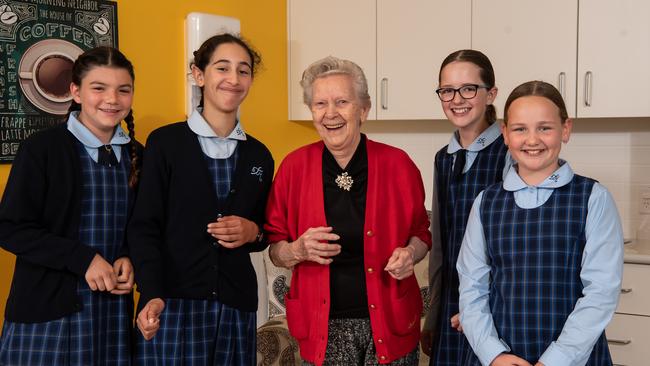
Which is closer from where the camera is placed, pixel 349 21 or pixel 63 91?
pixel 63 91

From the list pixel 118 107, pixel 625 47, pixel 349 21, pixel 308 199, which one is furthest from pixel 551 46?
pixel 118 107

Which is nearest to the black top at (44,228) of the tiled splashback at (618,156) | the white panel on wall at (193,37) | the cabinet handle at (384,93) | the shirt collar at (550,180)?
the shirt collar at (550,180)

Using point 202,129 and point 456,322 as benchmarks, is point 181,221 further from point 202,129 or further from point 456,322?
point 456,322

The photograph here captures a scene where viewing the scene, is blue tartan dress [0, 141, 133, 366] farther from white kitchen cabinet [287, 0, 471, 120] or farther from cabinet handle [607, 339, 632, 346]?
cabinet handle [607, 339, 632, 346]

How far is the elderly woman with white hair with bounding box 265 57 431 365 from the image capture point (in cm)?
165

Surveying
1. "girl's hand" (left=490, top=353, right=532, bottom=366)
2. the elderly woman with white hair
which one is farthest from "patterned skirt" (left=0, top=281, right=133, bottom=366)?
"girl's hand" (left=490, top=353, right=532, bottom=366)

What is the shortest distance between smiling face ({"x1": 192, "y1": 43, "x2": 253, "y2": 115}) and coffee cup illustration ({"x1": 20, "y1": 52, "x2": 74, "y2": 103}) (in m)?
0.90

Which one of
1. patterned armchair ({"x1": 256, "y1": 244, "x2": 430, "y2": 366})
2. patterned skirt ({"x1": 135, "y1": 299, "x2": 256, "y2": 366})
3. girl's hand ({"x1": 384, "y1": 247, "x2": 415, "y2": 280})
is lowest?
patterned armchair ({"x1": 256, "y1": 244, "x2": 430, "y2": 366})

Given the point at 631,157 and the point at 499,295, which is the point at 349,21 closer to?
the point at 631,157

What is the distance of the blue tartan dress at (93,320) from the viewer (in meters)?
1.70

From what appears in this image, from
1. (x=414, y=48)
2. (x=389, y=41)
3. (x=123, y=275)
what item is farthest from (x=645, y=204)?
(x=123, y=275)

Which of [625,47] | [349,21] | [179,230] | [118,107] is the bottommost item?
[179,230]

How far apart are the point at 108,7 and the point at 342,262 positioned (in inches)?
62.1

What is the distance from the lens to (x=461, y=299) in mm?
1583
